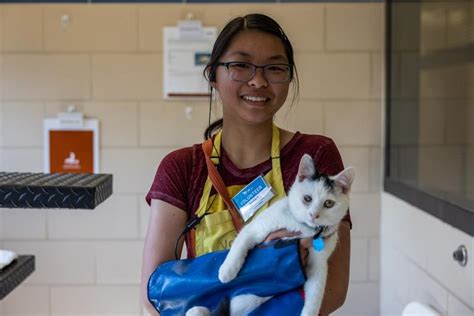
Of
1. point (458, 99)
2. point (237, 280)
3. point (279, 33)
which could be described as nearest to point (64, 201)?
point (237, 280)

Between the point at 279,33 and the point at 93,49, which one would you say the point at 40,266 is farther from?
the point at 279,33

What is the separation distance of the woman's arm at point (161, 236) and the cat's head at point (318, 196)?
284mm

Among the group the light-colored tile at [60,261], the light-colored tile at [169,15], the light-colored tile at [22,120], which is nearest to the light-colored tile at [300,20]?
the light-colored tile at [169,15]

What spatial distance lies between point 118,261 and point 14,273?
3.82 ft

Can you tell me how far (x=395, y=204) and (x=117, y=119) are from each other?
4.05ft

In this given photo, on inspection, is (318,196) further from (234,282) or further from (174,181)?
(174,181)

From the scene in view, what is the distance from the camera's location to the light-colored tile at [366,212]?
242 cm

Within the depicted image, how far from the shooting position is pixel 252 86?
1.14 meters

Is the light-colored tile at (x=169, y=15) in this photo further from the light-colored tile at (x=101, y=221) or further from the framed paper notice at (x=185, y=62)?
the light-colored tile at (x=101, y=221)

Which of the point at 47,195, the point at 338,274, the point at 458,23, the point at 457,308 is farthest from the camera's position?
the point at 458,23

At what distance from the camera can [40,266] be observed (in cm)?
241

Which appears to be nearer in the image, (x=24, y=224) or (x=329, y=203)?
(x=329, y=203)

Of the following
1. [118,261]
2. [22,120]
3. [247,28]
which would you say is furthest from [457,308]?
[22,120]

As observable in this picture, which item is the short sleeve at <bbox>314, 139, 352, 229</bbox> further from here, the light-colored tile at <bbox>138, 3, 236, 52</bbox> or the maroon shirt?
the light-colored tile at <bbox>138, 3, 236, 52</bbox>
